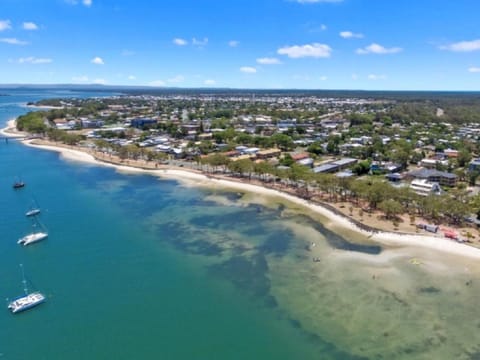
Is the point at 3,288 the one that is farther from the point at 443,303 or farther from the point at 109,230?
the point at 443,303

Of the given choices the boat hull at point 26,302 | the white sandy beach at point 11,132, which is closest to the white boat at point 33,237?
the boat hull at point 26,302

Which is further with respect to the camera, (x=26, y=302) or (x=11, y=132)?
(x=11, y=132)

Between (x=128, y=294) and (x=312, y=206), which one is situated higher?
(x=312, y=206)

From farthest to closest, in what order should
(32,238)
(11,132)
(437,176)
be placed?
(11,132)
(437,176)
(32,238)

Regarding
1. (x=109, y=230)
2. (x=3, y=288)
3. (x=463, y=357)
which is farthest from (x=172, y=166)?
(x=463, y=357)

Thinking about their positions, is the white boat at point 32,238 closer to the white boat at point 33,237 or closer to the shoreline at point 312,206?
the white boat at point 33,237

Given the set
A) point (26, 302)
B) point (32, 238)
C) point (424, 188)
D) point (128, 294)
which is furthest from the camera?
point (424, 188)

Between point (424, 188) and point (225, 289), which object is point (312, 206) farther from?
point (225, 289)

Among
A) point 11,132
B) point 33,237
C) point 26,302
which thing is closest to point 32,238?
point 33,237

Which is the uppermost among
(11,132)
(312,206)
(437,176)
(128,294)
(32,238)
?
(437,176)
